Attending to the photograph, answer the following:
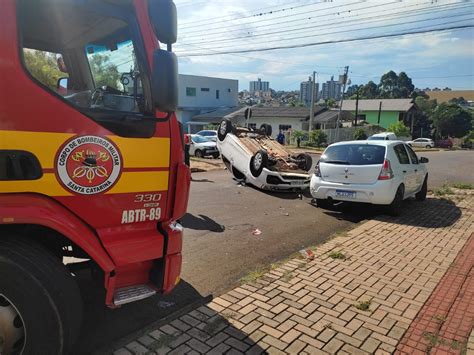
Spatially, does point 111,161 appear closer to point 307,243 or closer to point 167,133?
point 167,133

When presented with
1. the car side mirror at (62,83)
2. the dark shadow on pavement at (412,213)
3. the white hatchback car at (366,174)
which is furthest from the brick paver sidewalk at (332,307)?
the car side mirror at (62,83)

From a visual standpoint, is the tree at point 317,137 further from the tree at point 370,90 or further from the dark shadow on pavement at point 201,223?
the tree at point 370,90

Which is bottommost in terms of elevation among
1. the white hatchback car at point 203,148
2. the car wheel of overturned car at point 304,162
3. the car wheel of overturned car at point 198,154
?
the car wheel of overturned car at point 198,154

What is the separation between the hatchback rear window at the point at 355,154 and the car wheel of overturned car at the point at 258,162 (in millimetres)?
2380

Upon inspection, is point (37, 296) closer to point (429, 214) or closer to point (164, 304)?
point (164, 304)

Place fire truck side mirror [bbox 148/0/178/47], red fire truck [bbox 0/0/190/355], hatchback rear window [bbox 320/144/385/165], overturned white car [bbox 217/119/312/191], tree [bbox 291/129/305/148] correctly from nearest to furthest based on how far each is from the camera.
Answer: red fire truck [bbox 0/0/190/355]
fire truck side mirror [bbox 148/0/178/47]
hatchback rear window [bbox 320/144/385/165]
overturned white car [bbox 217/119/312/191]
tree [bbox 291/129/305/148]

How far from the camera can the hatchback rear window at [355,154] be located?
26.7 ft

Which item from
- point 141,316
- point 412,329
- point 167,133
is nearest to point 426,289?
point 412,329

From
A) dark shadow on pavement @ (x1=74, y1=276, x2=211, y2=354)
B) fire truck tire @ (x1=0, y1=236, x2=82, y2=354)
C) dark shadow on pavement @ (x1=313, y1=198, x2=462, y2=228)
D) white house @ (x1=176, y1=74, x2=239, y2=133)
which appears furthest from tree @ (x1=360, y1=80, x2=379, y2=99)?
fire truck tire @ (x1=0, y1=236, x2=82, y2=354)

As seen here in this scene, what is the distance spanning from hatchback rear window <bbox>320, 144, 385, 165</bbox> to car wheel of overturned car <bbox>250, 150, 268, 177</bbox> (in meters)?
2.38

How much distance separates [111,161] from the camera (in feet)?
9.69

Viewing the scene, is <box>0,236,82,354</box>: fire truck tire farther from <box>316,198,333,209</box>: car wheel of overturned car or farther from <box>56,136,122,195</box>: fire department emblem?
<box>316,198,333,209</box>: car wheel of overturned car

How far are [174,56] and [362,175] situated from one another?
19.7 ft

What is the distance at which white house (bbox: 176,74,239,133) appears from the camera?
50344mm
